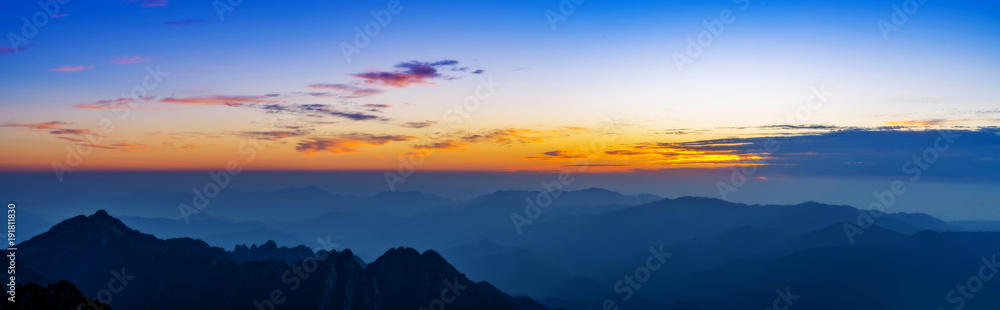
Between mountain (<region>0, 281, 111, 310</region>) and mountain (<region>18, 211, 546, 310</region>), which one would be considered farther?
mountain (<region>18, 211, 546, 310</region>)

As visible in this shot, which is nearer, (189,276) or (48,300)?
(48,300)

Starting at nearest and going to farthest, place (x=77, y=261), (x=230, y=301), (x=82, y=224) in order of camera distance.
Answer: (x=230, y=301), (x=77, y=261), (x=82, y=224)

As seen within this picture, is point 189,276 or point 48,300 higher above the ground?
point 189,276

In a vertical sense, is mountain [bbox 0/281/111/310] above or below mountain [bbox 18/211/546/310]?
below

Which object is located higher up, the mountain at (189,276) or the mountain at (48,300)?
the mountain at (189,276)

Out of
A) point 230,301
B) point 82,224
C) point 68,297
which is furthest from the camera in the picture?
point 82,224

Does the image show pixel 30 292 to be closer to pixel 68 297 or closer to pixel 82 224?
pixel 68 297

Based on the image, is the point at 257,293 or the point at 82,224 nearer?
the point at 257,293

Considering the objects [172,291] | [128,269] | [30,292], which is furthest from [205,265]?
[30,292]

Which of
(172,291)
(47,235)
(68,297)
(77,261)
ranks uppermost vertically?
(47,235)

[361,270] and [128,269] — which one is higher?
[128,269]

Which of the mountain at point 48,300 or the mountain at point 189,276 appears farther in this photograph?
the mountain at point 189,276
